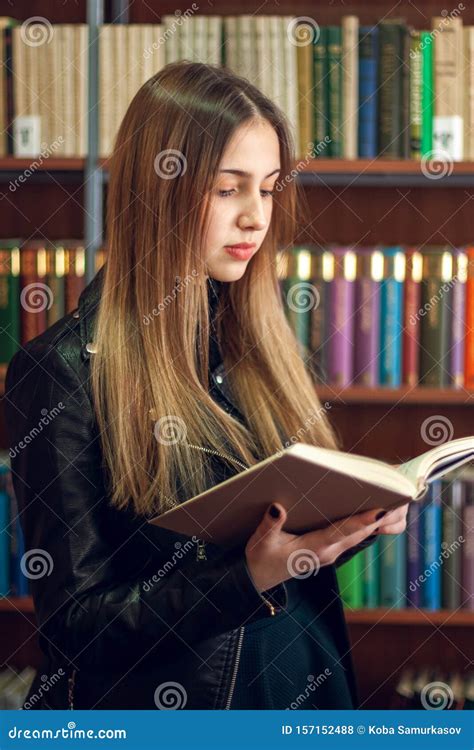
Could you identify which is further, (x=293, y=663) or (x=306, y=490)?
(x=293, y=663)

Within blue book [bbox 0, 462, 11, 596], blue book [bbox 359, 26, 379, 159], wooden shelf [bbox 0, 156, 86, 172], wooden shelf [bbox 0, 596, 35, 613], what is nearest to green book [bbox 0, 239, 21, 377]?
wooden shelf [bbox 0, 156, 86, 172]

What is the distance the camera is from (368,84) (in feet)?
5.72

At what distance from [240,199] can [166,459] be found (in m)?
0.33

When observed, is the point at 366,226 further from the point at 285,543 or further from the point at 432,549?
the point at 285,543

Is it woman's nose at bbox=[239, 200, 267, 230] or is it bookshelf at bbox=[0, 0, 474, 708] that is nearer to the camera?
woman's nose at bbox=[239, 200, 267, 230]

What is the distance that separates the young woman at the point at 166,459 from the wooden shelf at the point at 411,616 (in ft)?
2.20

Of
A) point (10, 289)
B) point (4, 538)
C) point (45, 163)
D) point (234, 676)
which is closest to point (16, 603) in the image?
point (4, 538)

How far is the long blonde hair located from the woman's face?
0.05 feet

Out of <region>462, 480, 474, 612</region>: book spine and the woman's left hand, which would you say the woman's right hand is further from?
<region>462, 480, 474, 612</region>: book spine

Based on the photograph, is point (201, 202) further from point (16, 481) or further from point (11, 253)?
point (11, 253)

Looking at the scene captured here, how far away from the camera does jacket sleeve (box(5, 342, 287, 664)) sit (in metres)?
0.94

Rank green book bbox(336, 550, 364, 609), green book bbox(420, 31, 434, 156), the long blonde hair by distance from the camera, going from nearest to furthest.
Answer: the long blonde hair
green book bbox(420, 31, 434, 156)
green book bbox(336, 550, 364, 609)

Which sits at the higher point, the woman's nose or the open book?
the woman's nose
